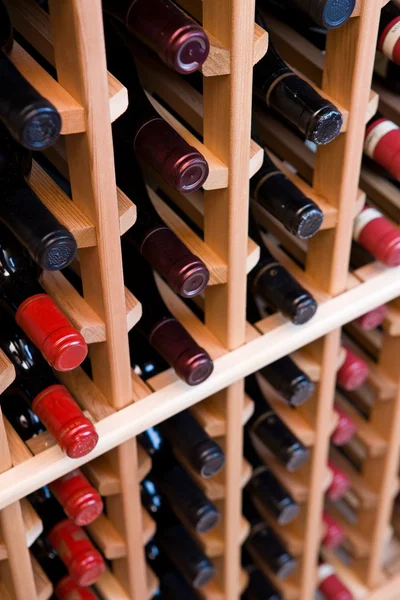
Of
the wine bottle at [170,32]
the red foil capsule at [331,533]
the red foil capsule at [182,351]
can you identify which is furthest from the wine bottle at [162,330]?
the red foil capsule at [331,533]

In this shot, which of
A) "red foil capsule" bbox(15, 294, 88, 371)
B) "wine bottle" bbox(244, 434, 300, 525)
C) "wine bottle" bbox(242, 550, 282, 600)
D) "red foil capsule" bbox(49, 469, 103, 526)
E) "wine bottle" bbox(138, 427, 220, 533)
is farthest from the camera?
"wine bottle" bbox(242, 550, 282, 600)

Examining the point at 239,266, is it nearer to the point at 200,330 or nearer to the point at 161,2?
the point at 200,330

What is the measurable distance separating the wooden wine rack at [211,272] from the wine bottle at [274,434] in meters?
0.02

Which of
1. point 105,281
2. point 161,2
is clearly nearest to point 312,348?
point 105,281

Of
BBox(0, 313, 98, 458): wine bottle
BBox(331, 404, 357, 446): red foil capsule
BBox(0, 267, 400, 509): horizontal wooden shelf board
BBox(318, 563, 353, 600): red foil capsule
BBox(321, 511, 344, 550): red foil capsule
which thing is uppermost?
BBox(0, 313, 98, 458): wine bottle

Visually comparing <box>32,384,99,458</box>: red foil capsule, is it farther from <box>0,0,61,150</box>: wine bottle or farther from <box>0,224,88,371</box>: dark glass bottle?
<box>0,0,61,150</box>: wine bottle

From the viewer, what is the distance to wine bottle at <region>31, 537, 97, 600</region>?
814 mm

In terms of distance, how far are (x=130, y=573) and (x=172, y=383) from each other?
227mm

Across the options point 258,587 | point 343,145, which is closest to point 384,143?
point 343,145

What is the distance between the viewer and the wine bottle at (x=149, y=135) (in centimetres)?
56

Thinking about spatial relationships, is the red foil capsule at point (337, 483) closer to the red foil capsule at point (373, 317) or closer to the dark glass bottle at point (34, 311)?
the red foil capsule at point (373, 317)

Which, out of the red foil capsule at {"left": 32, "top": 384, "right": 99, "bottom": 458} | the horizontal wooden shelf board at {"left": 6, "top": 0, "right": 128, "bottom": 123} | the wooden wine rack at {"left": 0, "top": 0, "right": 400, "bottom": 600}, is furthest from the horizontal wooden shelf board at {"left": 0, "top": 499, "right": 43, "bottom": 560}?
the horizontal wooden shelf board at {"left": 6, "top": 0, "right": 128, "bottom": 123}

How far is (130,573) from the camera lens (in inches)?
31.6

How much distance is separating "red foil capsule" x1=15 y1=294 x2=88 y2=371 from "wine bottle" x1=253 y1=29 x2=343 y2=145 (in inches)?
8.9
